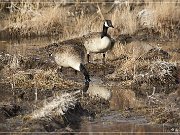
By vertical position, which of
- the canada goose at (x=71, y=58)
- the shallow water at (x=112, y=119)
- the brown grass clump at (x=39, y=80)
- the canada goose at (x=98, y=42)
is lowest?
the shallow water at (x=112, y=119)

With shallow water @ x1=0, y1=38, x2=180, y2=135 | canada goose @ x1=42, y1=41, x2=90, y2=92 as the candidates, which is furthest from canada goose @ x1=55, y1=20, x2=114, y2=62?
canada goose @ x1=42, y1=41, x2=90, y2=92

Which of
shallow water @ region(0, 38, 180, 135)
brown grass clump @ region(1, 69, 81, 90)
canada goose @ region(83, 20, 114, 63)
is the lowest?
shallow water @ region(0, 38, 180, 135)

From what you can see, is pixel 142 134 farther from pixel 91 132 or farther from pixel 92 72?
pixel 92 72

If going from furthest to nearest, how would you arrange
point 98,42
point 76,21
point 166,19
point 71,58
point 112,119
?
point 76,21 < point 166,19 < point 98,42 < point 71,58 < point 112,119

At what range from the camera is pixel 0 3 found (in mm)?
21188

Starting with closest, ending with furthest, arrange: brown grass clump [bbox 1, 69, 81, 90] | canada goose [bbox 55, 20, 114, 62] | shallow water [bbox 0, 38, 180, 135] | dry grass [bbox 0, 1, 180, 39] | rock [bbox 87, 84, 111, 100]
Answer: shallow water [bbox 0, 38, 180, 135] → rock [bbox 87, 84, 111, 100] → brown grass clump [bbox 1, 69, 81, 90] → canada goose [bbox 55, 20, 114, 62] → dry grass [bbox 0, 1, 180, 39]

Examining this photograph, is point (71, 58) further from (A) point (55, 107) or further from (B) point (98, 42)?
(A) point (55, 107)

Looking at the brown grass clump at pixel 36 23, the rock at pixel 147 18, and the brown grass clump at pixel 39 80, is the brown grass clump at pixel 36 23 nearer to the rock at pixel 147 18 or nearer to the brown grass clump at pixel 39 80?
the rock at pixel 147 18

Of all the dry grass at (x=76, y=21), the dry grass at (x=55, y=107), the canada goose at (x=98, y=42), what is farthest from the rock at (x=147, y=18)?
the dry grass at (x=55, y=107)

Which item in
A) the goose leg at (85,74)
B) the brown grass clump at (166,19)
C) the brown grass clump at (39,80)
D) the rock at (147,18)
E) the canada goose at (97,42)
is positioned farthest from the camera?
the rock at (147,18)

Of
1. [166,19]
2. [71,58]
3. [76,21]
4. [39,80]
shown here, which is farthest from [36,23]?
[39,80]

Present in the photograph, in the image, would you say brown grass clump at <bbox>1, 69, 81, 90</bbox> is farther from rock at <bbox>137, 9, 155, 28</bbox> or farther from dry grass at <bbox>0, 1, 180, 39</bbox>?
rock at <bbox>137, 9, 155, 28</bbox>

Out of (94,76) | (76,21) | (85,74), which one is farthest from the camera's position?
(76,21)

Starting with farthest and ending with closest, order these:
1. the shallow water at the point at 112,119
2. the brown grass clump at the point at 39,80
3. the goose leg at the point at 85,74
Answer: the goose leg at the point at 85,74 < the brown grass clump at the point at 39,80 < the shallow water at the point at 112,119
